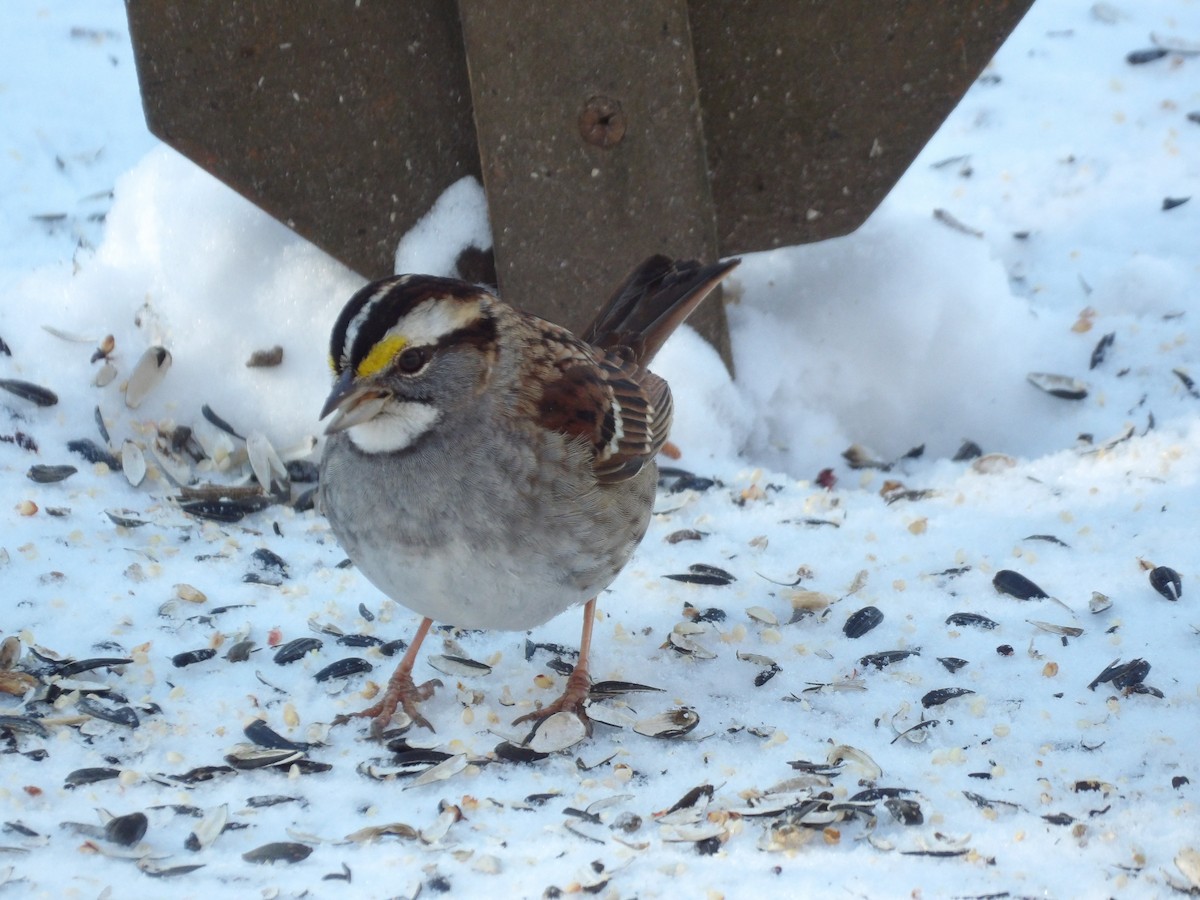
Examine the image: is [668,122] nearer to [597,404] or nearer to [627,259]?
[627,259]

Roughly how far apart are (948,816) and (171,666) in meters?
1.94

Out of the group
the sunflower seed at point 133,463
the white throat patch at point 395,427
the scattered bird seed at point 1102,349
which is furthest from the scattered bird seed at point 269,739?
the scattered bird seed at point 1102,349

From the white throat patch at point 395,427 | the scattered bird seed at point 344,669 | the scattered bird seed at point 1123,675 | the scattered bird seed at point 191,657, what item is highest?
the white throat patch at point 395,427

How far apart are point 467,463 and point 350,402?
0.30m

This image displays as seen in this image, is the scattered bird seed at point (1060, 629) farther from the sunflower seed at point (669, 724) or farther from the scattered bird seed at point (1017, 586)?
the sunflower seed at point (669, 724)

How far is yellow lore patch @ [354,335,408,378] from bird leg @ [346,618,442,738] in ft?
2.72

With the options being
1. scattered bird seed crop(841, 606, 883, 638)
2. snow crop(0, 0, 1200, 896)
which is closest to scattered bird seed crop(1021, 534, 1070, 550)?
snow crop(0, 0, 1200, 896)

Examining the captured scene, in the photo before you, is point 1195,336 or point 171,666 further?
point 1195,336

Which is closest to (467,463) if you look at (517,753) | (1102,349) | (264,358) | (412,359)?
(412,359)

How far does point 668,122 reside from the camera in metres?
4.59

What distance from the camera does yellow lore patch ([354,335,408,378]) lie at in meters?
2.89

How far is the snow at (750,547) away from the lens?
287 cm

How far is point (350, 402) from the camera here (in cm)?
289

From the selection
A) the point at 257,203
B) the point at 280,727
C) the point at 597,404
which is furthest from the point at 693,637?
the point at 257,203
